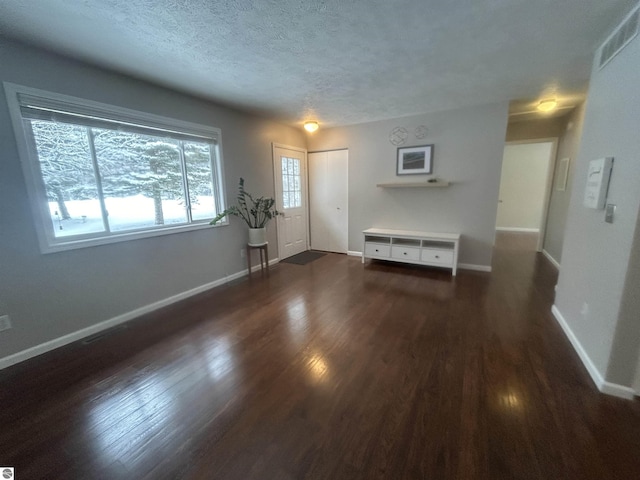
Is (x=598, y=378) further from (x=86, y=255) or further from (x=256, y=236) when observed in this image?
(x=86, y=255)

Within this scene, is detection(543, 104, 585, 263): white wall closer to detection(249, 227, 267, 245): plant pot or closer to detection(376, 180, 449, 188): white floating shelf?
detection(376, 180, 449, 188): white floating shelf

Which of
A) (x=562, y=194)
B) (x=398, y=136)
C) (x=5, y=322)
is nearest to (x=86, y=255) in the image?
(x=5, y=322)

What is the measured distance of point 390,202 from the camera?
4.67 metres

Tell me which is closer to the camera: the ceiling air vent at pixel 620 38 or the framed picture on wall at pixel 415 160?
the ceiling air vent at pixel 620 38

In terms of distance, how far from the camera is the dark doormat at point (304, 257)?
15.9 ft

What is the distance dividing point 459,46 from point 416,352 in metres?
2.59

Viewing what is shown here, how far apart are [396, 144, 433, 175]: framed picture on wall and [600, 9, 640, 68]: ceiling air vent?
2.17 m

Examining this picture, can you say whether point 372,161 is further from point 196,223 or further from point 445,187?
point 196,223

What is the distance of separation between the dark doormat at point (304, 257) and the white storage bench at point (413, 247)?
1.03 metres

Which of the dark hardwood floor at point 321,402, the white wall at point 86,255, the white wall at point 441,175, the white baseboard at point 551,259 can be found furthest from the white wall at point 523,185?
the white wall at point 86,255

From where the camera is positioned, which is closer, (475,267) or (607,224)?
(607,224)

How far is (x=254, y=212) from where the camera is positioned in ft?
13.5

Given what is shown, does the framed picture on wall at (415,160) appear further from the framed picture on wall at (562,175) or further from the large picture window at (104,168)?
the large picture window at (104,168)

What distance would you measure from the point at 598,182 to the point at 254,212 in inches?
151
